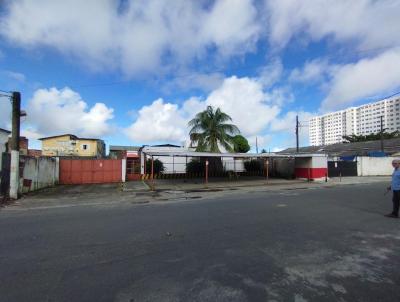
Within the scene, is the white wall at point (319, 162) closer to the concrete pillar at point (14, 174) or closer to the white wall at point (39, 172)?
the white wall at point (39, 172)

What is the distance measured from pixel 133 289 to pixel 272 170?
31.2 m

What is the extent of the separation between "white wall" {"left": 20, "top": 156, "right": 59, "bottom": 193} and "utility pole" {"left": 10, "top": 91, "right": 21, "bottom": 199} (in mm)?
1716

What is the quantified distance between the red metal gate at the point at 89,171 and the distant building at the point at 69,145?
1329 inches

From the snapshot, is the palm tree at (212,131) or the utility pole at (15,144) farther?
the palm tree at (212,131)

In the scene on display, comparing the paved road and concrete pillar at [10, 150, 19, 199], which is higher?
concrete pillar at [10, 150, 19, 199]

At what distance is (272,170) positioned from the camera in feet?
110

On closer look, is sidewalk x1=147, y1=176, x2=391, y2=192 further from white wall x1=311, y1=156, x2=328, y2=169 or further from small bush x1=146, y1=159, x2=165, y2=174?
small bush x1=146, y1=159, x2=165, y2=174

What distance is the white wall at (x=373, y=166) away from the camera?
3247 cm

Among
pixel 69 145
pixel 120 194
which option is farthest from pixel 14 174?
pixel 69 145

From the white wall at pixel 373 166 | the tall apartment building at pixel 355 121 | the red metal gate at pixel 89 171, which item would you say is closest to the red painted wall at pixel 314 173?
the white wall at pixel 373 166

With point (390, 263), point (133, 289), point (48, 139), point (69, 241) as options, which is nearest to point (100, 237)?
point (69, 241)

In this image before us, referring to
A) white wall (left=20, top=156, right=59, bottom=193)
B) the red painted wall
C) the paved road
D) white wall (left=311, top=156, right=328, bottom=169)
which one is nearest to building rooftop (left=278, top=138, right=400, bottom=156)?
white wall (left=311, top=156, right=328, bottom=169)

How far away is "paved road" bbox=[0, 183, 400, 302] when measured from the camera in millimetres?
3653

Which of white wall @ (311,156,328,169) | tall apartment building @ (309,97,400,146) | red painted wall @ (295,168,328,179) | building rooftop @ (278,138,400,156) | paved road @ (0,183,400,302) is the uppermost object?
tall apartment building @ (309,97,400,146)
